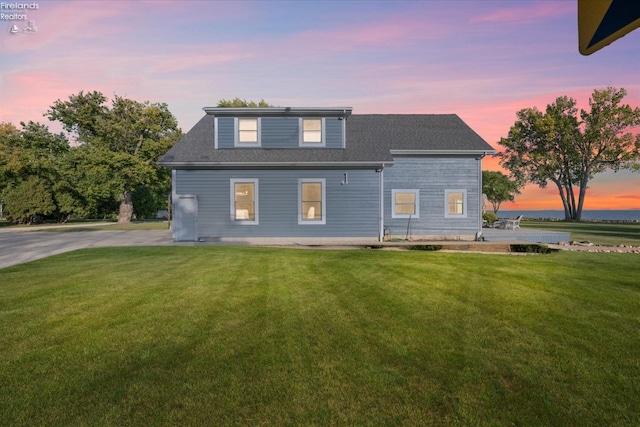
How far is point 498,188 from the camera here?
64.4 m

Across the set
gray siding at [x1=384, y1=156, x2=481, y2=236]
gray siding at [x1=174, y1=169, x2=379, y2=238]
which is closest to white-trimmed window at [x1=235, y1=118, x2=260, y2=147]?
gray siding at [x1=174, y1=169, x2=379, y2=238]

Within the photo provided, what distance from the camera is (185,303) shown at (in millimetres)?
6406

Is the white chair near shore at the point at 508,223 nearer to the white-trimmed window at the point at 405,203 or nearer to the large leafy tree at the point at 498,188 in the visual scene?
the white-trimmed window at the point at 405,203

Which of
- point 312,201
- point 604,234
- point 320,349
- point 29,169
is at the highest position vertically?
point 29,169

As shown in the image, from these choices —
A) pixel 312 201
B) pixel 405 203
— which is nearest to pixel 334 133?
pixel 312 201

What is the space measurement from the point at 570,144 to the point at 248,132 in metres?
46.8

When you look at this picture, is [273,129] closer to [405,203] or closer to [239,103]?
[405,203]

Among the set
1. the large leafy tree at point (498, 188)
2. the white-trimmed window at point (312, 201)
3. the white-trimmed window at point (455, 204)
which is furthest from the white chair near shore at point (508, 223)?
the large leafy tree at point (498, 188)

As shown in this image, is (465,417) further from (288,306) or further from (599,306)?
(599,306)

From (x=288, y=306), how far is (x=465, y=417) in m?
3.69

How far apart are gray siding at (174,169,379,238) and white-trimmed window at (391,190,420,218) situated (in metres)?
2.06

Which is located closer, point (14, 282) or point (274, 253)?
Answer: point (14, 282)

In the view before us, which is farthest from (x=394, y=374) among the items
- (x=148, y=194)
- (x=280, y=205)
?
(x=148, y=194)

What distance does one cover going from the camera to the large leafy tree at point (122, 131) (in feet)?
111
